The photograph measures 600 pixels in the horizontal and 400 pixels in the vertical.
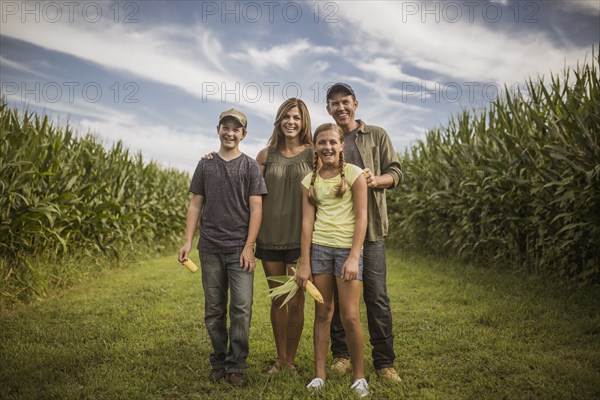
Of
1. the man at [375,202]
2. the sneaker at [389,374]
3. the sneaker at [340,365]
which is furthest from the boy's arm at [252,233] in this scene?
the sneaker at [389,374]

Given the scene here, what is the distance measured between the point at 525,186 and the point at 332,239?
14.2 feet

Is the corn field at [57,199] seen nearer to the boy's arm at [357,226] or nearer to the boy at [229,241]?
the boy at [229,241]

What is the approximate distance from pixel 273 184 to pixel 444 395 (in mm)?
1896

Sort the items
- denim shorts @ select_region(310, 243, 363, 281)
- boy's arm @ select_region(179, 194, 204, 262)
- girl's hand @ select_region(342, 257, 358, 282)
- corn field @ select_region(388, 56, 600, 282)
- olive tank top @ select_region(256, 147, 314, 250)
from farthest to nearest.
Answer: corn field @ select_region(388, 56, 600, 282) → boy's arm @ select_region(179, 194, 204, 262) → olive tank top @ select_region(256, 147, 314, 250) → denim shorts @ select_region(310, 243, 363, 281) → girl's hand @ select_region(342, 257, 358, 282)

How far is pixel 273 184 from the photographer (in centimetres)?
337

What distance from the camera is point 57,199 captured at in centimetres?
648

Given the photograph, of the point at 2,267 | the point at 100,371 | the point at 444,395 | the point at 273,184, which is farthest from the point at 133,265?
the point at 444,395

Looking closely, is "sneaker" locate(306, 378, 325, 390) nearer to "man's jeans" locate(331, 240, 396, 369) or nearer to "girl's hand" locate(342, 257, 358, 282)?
"man's jeans" locate(331, 240, 396, 369)

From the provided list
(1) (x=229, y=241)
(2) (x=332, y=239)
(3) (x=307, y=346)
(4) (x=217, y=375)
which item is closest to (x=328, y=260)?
(2) (x=332, y=239)

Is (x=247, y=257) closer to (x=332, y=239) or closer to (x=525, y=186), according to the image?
(x=332, y=239)

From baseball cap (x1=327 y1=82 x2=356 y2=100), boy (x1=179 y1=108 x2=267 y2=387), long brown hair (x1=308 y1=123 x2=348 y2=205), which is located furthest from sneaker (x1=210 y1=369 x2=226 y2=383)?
baseball cap (x1=327 y1=82 x2=356 y2=100)

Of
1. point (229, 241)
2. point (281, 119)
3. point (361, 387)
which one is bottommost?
point (361, 387)

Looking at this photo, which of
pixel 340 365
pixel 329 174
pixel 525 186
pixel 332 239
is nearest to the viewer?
pixel 332 239

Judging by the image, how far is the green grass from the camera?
312 cm
